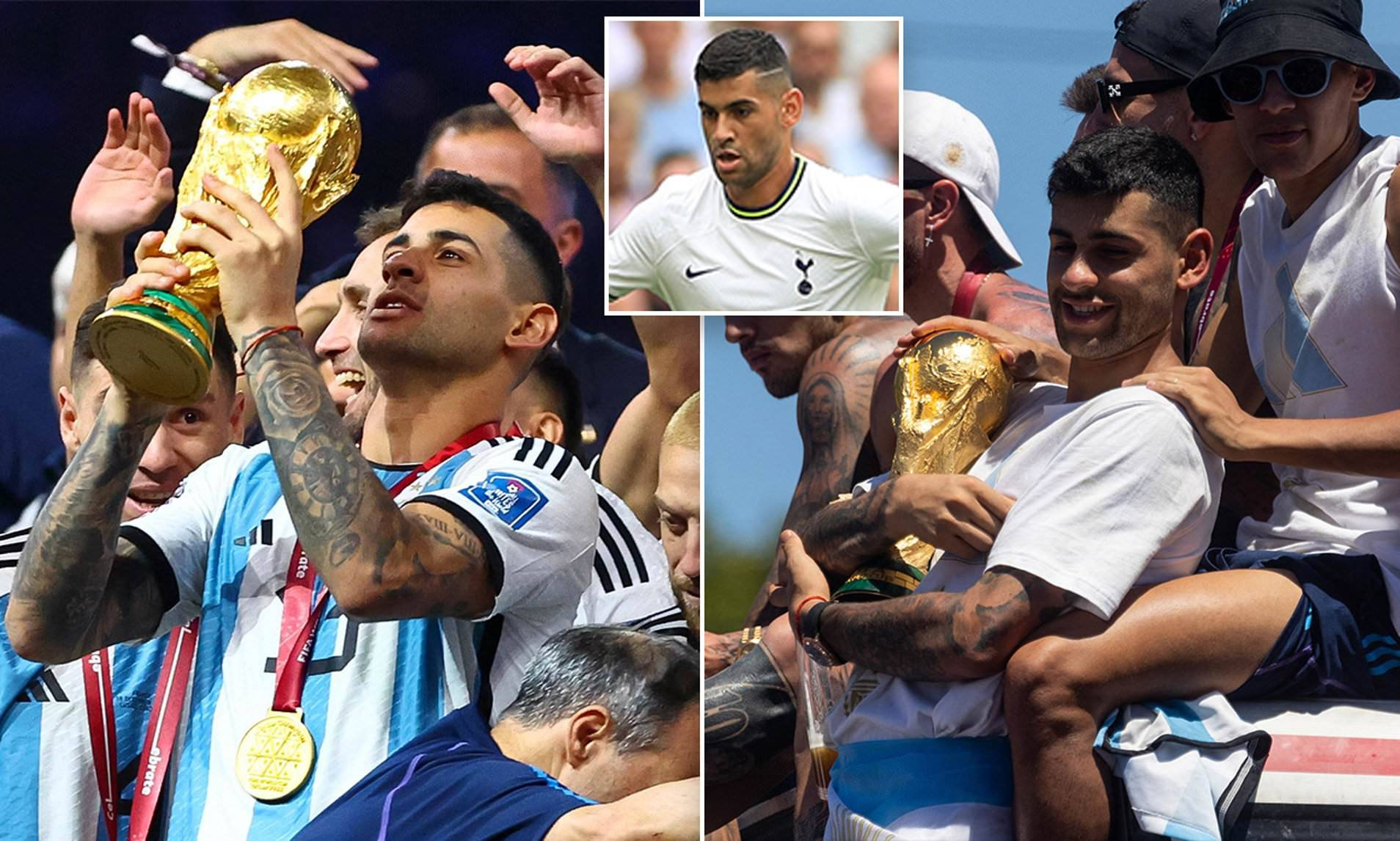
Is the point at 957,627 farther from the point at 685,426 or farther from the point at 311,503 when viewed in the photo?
the point at 685,426

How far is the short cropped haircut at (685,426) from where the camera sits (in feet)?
16.3

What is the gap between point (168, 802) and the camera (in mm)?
4660

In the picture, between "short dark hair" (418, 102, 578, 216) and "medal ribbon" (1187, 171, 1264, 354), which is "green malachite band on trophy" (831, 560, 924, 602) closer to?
"medal ribbon" (1187, 171, 1264, 354)

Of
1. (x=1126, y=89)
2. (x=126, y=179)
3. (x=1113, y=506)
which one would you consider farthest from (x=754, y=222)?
(x=1113, y=506)

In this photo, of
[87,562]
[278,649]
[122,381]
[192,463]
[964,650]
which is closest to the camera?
[964,650]

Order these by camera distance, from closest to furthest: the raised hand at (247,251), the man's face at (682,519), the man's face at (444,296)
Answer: the raised hand at (247,251) → the man's face at (444,296) → the man's face at (682,519)

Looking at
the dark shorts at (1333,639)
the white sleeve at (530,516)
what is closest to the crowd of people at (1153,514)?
the dark shorts at (1333,639)

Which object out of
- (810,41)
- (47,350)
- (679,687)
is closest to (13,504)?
(47,350)

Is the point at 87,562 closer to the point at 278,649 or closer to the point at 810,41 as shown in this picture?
the point at 278,649

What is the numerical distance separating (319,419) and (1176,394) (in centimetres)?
170

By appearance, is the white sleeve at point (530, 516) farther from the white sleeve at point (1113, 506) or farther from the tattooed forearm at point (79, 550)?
the white sleeve at point (1113, 506)

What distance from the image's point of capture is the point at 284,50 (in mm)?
5199

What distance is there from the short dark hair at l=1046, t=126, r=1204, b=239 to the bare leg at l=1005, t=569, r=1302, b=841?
0.75 metres

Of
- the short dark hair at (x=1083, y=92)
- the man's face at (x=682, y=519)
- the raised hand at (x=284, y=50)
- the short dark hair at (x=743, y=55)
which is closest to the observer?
the man's face at (x=682, y=519)
